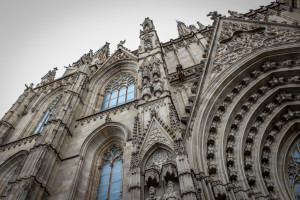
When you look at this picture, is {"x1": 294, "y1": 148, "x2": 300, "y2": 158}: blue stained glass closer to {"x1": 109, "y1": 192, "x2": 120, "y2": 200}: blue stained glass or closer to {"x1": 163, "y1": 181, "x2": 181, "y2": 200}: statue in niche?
{"x1": 163, "y1": 181, "x2": 181, "y2": 200}: statue in niche

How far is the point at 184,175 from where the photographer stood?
19.0 feet

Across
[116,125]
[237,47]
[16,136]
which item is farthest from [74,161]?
[237,47]

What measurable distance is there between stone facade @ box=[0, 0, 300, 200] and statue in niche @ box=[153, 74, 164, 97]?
0.05 meters

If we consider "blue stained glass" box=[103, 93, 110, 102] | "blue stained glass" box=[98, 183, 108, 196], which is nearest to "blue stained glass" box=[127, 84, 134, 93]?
"blue stained glass" box=[103, 93, 110, 102]

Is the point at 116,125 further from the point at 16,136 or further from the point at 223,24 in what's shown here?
the point at 223,24

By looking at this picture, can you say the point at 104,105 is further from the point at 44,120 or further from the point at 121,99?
the point at 44,120

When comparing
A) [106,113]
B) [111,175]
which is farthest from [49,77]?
[111,175]

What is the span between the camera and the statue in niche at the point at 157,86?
9.46 meters

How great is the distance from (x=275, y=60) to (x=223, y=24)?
4.62 meters

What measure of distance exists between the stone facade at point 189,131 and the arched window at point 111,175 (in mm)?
82

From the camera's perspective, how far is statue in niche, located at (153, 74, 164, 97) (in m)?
9.46

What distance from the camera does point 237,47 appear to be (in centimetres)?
1219

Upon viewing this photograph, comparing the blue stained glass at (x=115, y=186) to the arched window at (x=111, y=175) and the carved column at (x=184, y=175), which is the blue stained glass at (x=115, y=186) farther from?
the carved column at (x=184, y=175)

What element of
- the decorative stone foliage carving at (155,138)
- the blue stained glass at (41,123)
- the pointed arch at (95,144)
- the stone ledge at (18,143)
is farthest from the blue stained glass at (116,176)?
the blue stained glass at (41,123)
